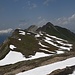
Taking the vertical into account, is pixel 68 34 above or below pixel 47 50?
above

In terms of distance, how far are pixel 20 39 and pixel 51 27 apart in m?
74.8

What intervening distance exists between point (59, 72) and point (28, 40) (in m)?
80.3

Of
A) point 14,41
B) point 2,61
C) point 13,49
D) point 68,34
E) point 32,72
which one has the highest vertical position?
point 68,34

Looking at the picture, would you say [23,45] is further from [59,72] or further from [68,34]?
[68,34]

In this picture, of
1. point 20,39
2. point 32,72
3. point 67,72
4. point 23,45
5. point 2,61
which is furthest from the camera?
point 20,39

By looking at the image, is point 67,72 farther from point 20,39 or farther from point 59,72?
point 20,39

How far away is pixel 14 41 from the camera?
355ft

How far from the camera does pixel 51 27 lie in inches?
7441

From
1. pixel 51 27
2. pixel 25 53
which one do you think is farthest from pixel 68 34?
pixel 25 53

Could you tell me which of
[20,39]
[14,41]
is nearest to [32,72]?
[14,41]

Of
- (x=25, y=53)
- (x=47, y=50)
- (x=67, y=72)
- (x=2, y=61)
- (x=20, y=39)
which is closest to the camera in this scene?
(x=67, y=72)

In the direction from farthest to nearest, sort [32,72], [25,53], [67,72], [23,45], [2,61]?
[23,45], [25,53], [2,61], [32,72], [67,72]

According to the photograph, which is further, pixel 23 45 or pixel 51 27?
pixel 51 27

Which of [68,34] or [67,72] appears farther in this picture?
[68,34]
